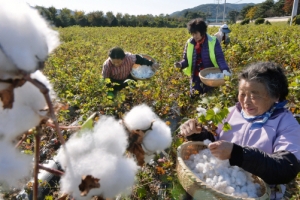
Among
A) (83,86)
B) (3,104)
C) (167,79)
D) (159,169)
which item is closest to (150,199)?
(159,169)

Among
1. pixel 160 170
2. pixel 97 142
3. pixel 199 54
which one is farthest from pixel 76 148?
pixel 199 54

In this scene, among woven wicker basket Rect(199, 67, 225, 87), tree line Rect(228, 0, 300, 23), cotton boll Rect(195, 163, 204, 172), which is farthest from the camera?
tree line Rect(228, 0, 300, 23)

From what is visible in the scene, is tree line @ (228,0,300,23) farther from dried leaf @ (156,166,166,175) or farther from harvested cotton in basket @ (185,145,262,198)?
harvested cotton in basket @ (185,145,262,198)

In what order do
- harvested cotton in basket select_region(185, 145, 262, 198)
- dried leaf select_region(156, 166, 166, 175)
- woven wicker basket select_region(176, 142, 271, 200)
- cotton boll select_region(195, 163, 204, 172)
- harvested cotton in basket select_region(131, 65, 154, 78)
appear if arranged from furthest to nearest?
harvested cotton in basket select_region(131, 65, 154, 78)
dried leaf select_region(156, 166, 166, 175)
cotton boll select_region(195, 163, 204, 172)
harvested cotton in basket select_region(185, 145, 262, 198)
woven wicker basket select_region(176, 142, 271, 200)

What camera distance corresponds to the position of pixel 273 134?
1246mm

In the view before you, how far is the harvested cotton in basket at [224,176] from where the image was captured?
1.23m

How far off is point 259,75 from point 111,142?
3.64ft

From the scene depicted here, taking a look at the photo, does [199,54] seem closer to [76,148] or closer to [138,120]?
[138,120]

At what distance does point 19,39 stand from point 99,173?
0.23 metres

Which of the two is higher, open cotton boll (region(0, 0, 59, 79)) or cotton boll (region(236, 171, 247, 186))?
open cotton boll (region(0, 0, 59, 79))

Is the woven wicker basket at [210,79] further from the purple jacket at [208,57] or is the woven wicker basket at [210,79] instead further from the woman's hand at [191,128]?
the woman's hand at [191,128]

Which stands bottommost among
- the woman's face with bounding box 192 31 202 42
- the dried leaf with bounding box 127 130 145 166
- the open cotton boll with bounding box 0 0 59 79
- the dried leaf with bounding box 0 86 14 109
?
the woman's face with bounding box 192 31 202 42

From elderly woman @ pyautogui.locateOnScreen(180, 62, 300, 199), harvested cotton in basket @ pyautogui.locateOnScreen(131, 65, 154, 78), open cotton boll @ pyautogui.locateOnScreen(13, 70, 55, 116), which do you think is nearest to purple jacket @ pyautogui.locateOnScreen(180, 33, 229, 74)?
harvested cotton in basket @ pyautogui.locateOnScreen(131, 65, 154, 78)

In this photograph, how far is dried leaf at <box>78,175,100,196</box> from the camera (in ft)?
1.32
